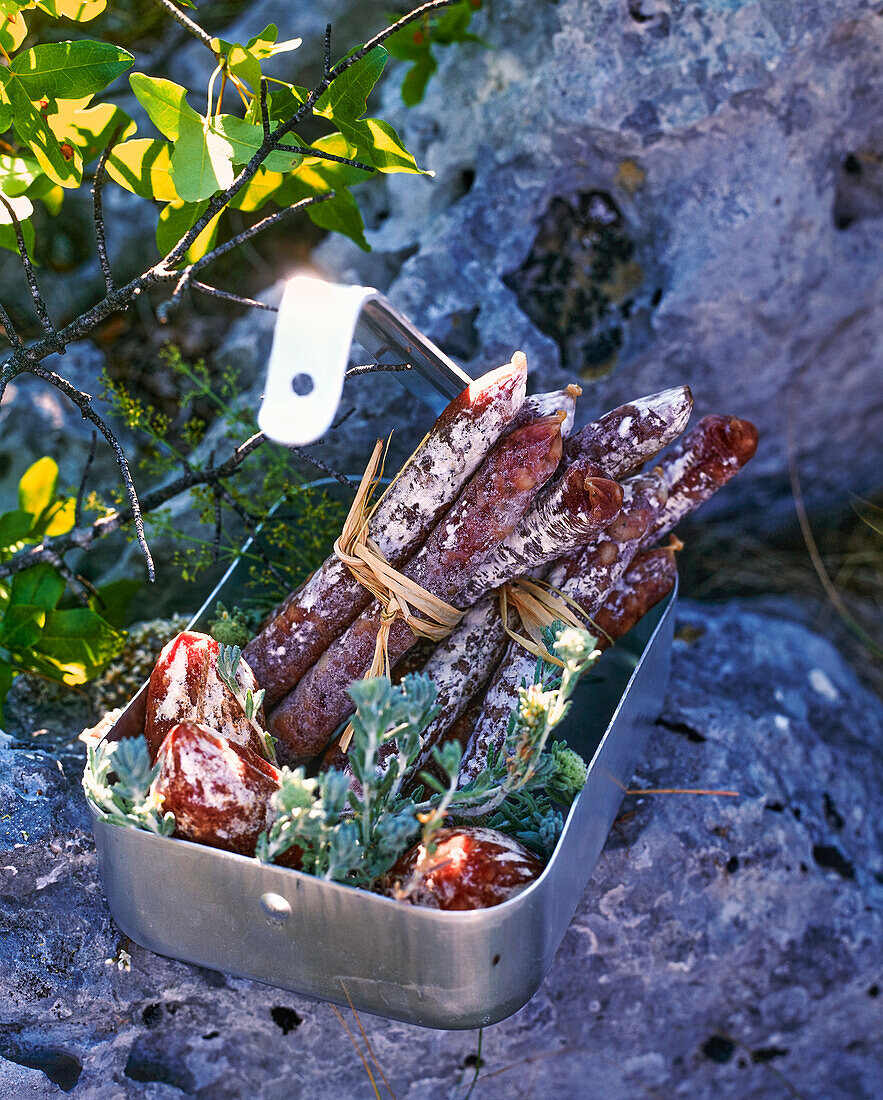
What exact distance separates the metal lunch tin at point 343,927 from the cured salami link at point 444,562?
156 millimetres

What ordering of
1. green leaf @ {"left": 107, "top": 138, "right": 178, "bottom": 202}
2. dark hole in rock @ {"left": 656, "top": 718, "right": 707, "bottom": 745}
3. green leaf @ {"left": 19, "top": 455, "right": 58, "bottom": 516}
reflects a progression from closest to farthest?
green leaf @ {"left": 107, "top": 138, "right": 178, "bottom": 202}, green leaf @ {"left": 19, "top": 455, "right": 58, "bottom": 516}, dark hole in rock @ {"left": 656, "top": 718, "right": 707, "bottom": 745}

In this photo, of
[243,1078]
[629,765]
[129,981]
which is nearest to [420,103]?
[629,765]

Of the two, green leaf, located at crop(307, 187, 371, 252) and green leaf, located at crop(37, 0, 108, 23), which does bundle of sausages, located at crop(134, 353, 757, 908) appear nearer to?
green leaf, located at crop(307, 187, 371, 252)

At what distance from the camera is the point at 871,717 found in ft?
5.08

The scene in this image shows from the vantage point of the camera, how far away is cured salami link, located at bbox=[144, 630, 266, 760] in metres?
0.92

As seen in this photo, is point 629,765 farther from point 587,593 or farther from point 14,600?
point 14,600

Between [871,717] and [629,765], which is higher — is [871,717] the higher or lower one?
the lower one

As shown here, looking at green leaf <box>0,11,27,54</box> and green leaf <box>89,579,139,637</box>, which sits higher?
green leaf <box>0,11,27,54</box>

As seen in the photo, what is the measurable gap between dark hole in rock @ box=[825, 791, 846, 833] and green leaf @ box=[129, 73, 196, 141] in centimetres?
130

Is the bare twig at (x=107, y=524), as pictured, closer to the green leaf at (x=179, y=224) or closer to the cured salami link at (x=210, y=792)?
the green leaf at (x=179, y=224)

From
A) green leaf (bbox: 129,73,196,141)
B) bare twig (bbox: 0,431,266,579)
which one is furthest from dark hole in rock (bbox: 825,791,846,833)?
green leaf (bbox: 129,73,196,141)

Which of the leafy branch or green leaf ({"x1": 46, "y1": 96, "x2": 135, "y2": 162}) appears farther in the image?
green leaf ({"x1": 46, "y1": 96, "x2": 135, "y2": 162})

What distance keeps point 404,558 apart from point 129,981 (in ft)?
2.00

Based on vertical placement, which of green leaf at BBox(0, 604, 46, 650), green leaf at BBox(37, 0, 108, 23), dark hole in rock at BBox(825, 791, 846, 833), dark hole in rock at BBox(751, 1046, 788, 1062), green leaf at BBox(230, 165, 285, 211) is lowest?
dark hole in rock at BBox(751, 1046, 788, 1062)
